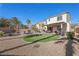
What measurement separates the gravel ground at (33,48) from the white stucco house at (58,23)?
29 cm

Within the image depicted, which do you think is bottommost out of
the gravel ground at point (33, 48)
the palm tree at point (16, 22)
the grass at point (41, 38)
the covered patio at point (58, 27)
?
the gravel ground at point (33, 48)

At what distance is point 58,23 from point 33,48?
0.76 m

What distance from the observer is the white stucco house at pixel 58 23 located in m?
5.34

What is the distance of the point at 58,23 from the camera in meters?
5.46

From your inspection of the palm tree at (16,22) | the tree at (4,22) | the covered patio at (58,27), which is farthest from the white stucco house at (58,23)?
the tree at (4,22)

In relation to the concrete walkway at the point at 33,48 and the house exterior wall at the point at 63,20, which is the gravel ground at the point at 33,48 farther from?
the house exterior wall at the point at 63,20

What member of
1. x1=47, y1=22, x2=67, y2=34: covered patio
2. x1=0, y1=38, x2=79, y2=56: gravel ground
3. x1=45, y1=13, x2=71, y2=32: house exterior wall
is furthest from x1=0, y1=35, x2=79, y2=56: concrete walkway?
x1=45, y1=13, x2=71, y2=32: house exterior wall

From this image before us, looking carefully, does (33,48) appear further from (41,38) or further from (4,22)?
(4,22)

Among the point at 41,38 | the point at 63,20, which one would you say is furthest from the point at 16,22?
the point at 63,20

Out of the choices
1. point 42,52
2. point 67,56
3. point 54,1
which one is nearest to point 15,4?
point 54,1

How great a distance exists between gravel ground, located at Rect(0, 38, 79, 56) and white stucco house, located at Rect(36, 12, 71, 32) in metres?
0.29

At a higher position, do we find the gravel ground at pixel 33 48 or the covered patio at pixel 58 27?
the covered patio at pixel 58 27

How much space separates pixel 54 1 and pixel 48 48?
0.98m

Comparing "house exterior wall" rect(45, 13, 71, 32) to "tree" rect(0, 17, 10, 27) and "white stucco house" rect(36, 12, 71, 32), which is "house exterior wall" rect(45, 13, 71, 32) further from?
"tree" rect(0, 17, 10, 27)
